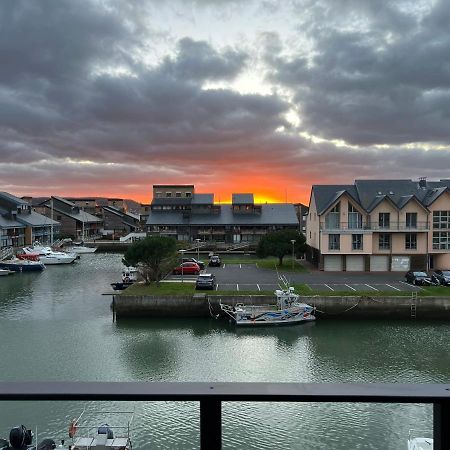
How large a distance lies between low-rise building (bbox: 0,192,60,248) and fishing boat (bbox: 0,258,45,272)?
31.0 ft

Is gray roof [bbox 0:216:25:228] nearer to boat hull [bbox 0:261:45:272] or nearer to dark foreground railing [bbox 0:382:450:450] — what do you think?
boat hull [bbox 0:261:45:272]

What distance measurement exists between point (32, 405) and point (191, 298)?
36.1ft

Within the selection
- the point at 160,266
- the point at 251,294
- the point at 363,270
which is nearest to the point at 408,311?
the point at 251,294

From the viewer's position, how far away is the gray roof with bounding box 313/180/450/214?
3123 centimetres

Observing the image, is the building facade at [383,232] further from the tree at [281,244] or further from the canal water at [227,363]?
the canal water at [227,363]

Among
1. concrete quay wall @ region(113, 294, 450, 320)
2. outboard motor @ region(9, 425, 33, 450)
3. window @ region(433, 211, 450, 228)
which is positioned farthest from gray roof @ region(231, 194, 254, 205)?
outboard motor @ region(9, 425, 33, 450)

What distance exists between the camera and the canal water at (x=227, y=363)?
9.85 m

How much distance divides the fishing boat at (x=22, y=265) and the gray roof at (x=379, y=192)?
24.8m

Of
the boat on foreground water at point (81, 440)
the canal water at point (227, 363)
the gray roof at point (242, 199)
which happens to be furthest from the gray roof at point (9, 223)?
the boat on foreground water at point (81, 440)

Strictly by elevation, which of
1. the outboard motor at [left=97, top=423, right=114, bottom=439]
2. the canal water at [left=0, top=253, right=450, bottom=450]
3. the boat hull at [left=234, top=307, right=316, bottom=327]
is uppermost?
the boat hull at [left=234, top=307, right=316, bottom=327]

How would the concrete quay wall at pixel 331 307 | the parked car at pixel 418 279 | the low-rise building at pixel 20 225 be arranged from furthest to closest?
the low-rise building at pixel 20 225
the parked car at pixel 418 279
the concrete quay wall at pixel 331 307

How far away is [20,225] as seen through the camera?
51.3 metres

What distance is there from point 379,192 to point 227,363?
21.8 m

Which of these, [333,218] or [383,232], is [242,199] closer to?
[333,218]
